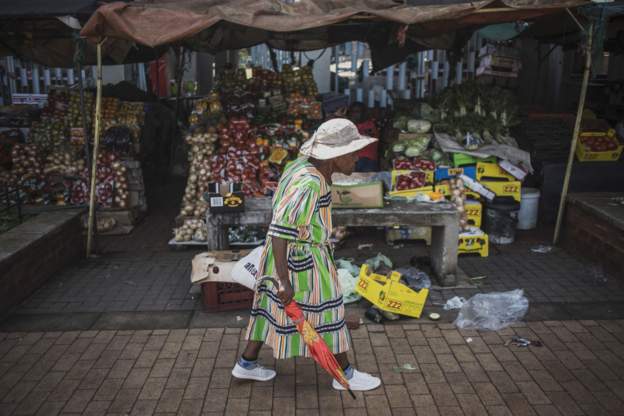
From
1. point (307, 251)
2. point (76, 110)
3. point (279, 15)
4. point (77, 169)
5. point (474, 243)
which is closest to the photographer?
point (307, 251)

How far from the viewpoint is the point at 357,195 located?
18.5 feet

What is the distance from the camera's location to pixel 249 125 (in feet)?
26.4

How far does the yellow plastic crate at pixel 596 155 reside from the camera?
7969mm

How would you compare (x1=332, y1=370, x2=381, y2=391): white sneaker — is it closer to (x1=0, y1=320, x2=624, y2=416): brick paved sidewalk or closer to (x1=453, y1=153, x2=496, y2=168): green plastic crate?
(x1=0, y1=320, x2=624, y2=416): brick paved sidewalk

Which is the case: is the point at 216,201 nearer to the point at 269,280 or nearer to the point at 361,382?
the point at 269,280

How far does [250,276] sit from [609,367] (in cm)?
312

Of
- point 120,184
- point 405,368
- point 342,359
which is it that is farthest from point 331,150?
point 120,184

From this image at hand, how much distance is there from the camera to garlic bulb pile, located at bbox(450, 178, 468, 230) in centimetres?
723

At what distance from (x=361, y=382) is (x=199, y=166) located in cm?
479

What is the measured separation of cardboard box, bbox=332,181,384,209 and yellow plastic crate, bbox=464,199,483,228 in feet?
7.29

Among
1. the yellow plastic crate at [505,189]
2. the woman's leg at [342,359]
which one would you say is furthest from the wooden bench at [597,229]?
the woman's leg at [342,359]

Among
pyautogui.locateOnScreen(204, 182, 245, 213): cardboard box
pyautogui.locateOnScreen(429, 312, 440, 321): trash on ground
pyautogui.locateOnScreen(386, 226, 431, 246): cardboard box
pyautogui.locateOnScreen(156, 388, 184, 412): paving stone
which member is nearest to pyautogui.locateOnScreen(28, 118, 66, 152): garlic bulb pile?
pyautogui.locateOnScreen(204, 182, 245, 213): cardboard box

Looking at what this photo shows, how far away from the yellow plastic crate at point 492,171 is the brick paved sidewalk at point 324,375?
298 cm

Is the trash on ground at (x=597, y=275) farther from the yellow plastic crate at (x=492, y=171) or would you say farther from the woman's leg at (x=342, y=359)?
the woman's leg at (x=342, y=359)
